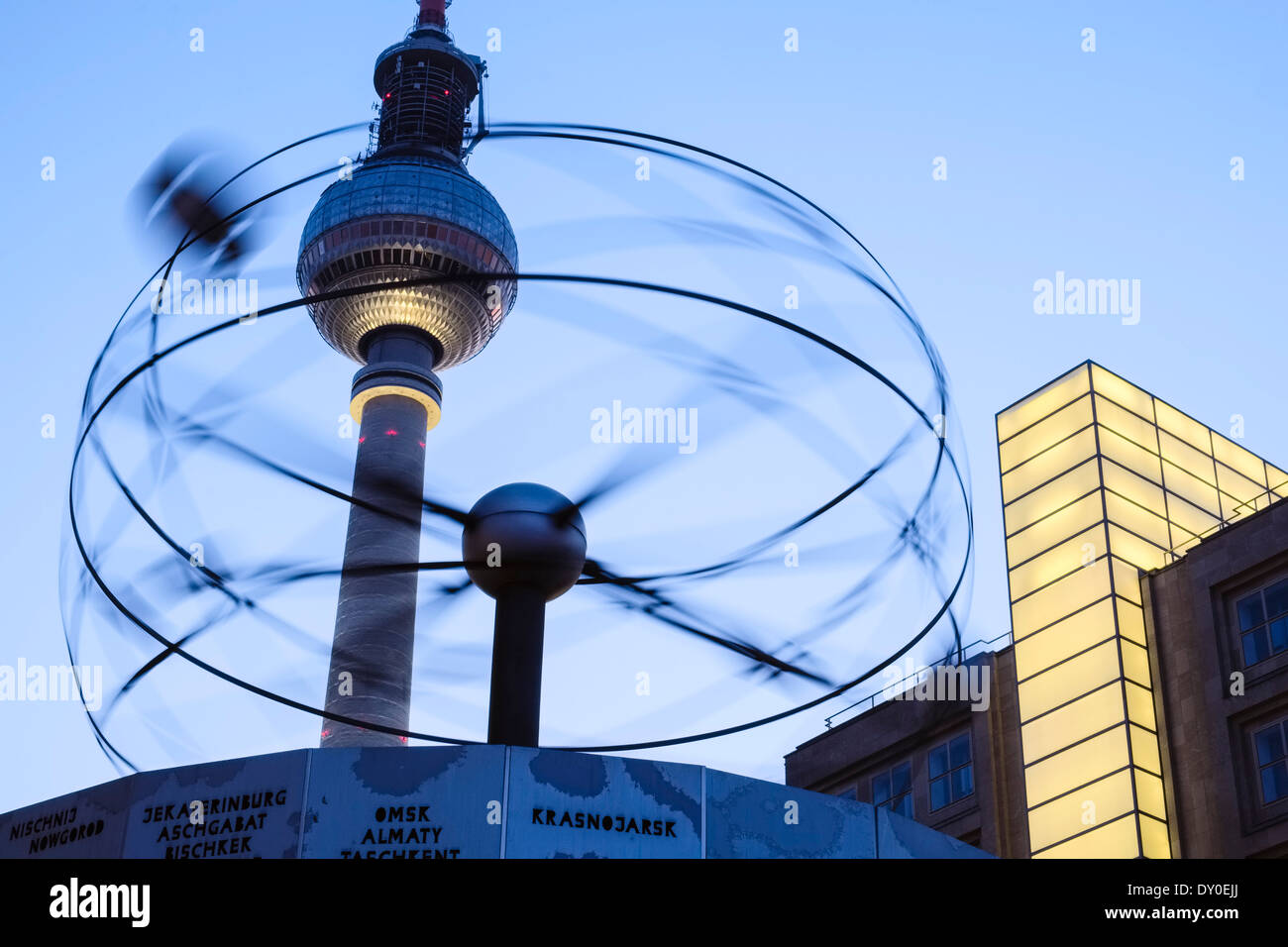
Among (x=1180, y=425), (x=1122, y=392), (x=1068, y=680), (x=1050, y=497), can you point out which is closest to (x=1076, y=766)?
(x=1068, y=680)

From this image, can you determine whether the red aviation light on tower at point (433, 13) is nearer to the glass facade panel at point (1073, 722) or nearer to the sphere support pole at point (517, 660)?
the glass facade panel at point (1073, 722)

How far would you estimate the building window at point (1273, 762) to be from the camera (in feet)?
127

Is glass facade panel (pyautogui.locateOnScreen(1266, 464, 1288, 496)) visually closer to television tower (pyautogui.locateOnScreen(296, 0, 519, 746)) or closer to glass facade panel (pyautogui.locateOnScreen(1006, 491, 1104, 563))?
glass facade panel (pyautogui.locateOnScreen(1006, 491, 1104, 563))

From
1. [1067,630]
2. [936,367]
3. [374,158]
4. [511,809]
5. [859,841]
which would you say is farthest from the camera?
[374,158]

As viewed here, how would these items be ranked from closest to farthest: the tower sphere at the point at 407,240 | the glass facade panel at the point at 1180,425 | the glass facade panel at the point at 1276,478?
the glass facade panel at the point at 1180,425, the glass facade panel at the point at 1276,478, the tower sphere at the point at 407,240

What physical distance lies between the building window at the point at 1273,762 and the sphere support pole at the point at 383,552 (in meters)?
25.9

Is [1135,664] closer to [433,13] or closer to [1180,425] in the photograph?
[1180,425]

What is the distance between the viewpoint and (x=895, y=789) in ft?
158

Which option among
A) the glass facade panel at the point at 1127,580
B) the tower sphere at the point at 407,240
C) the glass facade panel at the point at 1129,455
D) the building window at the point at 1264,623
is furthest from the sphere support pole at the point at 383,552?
the building window at the point at 1264,623

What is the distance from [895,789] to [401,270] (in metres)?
40.3
